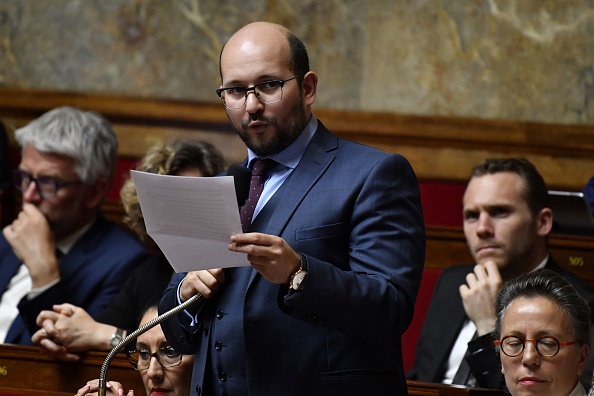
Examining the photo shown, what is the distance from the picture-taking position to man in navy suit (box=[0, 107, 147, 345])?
2834 millimetres

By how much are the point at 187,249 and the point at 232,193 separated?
0.12 metres

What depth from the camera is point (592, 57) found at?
3666 mm

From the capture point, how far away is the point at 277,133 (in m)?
1.77

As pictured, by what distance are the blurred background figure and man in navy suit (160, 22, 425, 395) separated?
0.61 meters

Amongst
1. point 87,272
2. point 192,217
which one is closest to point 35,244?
point 87,272

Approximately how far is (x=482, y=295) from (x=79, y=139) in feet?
4.05

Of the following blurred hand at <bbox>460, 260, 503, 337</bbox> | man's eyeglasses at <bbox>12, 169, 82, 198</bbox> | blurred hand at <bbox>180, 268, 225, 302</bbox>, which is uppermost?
blurred hand at <bbox>180, 268, 225, 302</bbox>

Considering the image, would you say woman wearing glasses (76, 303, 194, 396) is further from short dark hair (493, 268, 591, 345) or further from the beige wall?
the beige wall

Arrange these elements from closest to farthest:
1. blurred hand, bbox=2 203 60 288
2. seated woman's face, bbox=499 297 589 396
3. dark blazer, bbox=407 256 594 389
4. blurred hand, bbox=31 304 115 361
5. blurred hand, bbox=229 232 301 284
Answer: blurred hand, bbox=229 232 301 284, seated woman's face, bbox=499 297 589 396, blurred hand, bbox=31 304 115 361, dark blazer, bbox=407 256 594 389, blurred hand, bbox=2 203 60 288

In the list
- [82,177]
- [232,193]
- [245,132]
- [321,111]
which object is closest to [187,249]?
[232,193]

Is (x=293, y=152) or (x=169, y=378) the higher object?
(x=293, y=152)

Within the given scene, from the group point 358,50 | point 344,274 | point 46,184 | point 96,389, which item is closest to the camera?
point 344,274

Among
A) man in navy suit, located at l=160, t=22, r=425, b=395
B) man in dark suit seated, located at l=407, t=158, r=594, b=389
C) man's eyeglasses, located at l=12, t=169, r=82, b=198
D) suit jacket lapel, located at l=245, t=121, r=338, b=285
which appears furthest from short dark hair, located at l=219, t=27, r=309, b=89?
man's eyeglasses, located at l=12, t=169, r=82, b=198

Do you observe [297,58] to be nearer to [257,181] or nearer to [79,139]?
[257,181]
